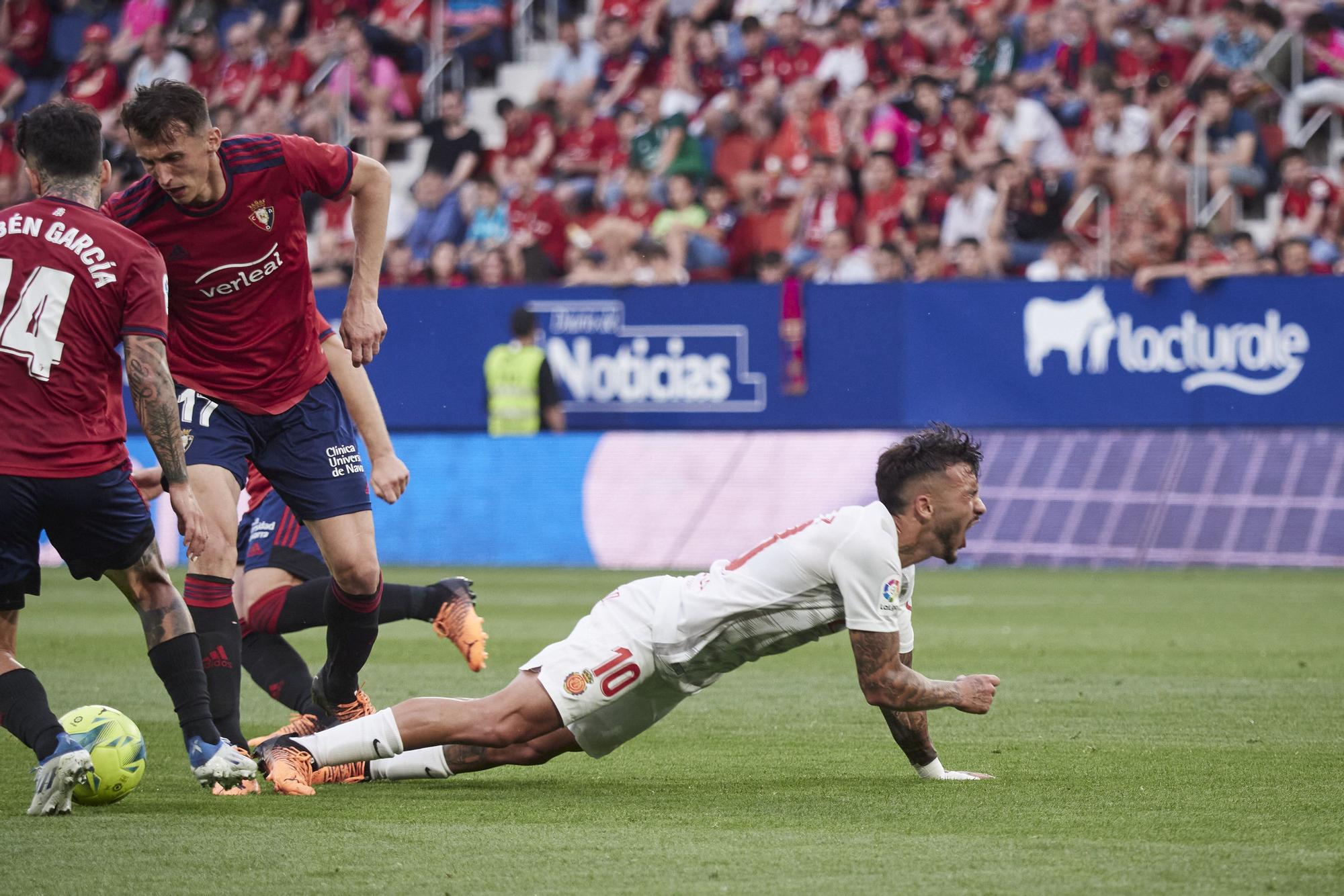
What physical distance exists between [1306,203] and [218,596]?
12.8 metres

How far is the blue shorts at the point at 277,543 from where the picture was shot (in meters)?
7.67

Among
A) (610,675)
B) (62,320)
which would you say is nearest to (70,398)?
(62,320)

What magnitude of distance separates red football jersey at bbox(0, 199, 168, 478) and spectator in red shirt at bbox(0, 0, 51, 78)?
64.2 feet

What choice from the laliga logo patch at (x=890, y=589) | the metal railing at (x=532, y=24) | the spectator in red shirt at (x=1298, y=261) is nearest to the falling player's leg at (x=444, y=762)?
the laliga logo patch at (x=890, y=589)

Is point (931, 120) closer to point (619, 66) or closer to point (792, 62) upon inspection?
point (792, 62)

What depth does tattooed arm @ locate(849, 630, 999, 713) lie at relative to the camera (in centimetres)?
550

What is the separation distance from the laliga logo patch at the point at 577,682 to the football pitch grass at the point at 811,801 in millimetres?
348

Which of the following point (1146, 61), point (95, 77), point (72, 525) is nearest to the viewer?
point (72, 525)

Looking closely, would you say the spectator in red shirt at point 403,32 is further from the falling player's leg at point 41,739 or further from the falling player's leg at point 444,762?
the falling player's leg at point 41,739

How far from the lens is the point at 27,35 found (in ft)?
77.8

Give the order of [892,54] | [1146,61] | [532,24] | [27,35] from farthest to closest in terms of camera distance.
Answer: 1. [27,35]
2. [532,24]
3. [892,54]
4. [1146,61]

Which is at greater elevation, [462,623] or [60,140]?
[60,140]

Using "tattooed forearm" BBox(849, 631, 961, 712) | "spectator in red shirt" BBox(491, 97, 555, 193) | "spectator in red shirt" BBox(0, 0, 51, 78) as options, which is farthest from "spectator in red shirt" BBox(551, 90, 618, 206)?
"tattooed forearm" BBox(849, 631, 961, 712)

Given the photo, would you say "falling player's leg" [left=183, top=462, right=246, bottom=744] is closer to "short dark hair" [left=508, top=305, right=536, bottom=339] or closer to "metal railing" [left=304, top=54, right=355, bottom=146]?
"short dark hair" [left=508, top=305, right=536, bottom=339]
